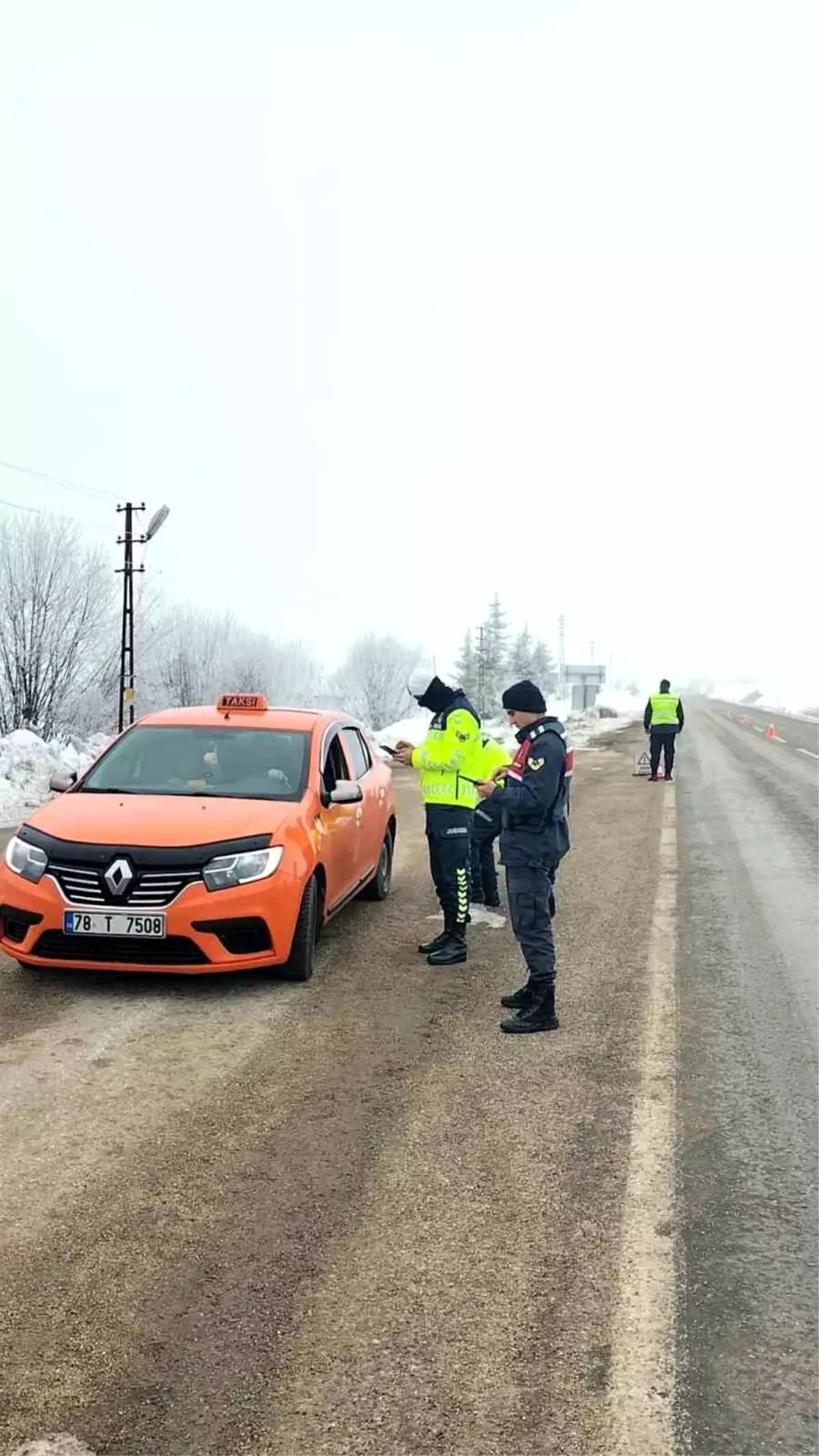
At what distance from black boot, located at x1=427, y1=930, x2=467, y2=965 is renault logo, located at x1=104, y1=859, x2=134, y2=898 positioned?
1.98 metres

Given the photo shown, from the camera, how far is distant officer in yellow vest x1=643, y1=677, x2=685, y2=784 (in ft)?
61.7

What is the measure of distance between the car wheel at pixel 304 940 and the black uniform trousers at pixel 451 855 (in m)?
0.95

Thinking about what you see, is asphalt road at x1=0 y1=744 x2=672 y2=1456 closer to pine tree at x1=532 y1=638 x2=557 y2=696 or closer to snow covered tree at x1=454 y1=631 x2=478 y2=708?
Answer: snow covered tree at x1=454 y1=631 x2=478 y2=708

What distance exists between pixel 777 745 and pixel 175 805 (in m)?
27.0

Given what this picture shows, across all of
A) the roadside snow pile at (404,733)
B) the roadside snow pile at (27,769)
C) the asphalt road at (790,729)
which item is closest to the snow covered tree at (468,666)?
the asphalt road at (790,729)

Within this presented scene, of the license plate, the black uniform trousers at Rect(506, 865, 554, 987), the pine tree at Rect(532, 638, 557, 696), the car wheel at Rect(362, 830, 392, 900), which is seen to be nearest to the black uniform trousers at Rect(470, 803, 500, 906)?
the car wheel at Rect(362, 830, 392, 900)

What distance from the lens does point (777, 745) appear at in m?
30.5

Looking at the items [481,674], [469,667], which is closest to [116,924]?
[481,674]

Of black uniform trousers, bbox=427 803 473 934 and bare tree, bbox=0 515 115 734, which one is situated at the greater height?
bare tree, bbox=0 515 115 734

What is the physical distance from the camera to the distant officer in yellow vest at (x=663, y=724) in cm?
1881

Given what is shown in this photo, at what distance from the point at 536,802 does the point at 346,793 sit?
164cm

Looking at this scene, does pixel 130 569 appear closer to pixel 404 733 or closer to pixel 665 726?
pixel 404 733

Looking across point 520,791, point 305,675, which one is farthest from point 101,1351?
point 305,675

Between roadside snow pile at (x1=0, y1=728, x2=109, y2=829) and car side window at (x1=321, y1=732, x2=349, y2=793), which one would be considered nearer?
car side window at (x1=321, y1=732, x2=349, y2=793)
